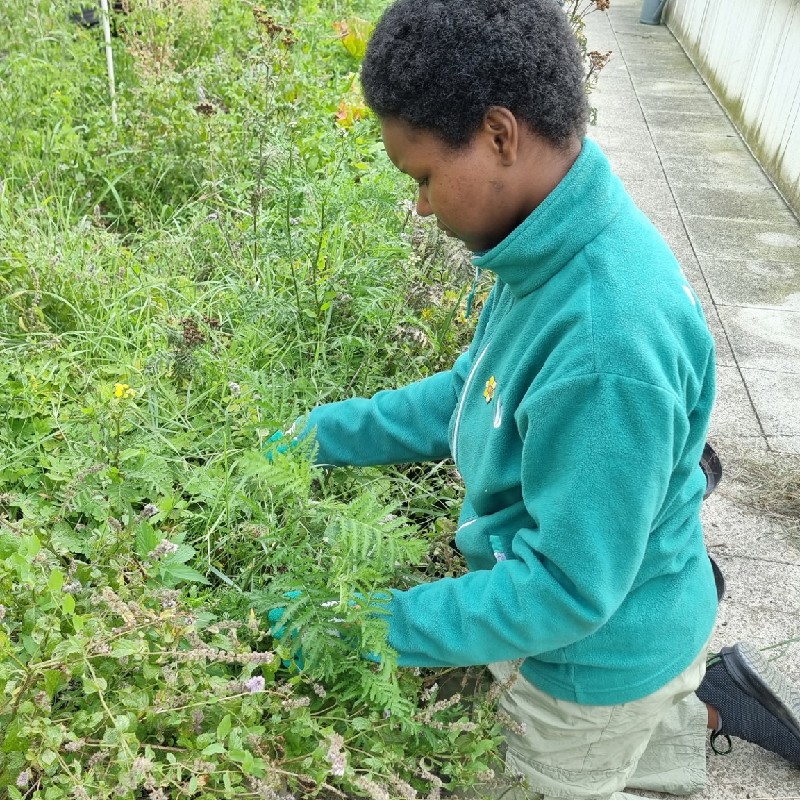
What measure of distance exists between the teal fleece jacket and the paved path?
0.84m

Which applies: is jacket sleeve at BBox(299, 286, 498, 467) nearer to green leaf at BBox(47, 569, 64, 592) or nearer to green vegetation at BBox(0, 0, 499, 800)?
green vegetation at BBox(0, 0, 499, 800)

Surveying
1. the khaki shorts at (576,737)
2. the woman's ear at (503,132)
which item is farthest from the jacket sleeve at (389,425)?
the woman's ear at (503,132)

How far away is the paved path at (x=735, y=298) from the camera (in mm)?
2809

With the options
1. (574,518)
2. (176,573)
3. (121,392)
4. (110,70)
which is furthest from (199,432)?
(110,70)

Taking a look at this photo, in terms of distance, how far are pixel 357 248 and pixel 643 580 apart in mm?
1899

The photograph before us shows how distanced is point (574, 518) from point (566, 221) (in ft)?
1.59

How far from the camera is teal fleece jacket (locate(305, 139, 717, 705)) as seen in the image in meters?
1.45

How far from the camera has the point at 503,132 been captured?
1.48m

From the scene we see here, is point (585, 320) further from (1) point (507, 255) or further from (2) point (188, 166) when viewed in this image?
(2) point (188, 166)

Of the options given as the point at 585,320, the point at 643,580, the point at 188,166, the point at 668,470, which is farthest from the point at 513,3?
the point at 188,166

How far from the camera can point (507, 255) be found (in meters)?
1.58

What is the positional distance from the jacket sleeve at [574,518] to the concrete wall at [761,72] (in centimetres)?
518

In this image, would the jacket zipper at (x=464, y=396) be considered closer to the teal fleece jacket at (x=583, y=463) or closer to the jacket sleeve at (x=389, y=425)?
the teal fleece jacket at (x=583, y=463)

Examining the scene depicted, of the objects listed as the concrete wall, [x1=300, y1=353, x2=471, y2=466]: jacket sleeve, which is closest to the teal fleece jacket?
[x1=300, y1=353, x2=471, y2=466]: jacket sleeve
